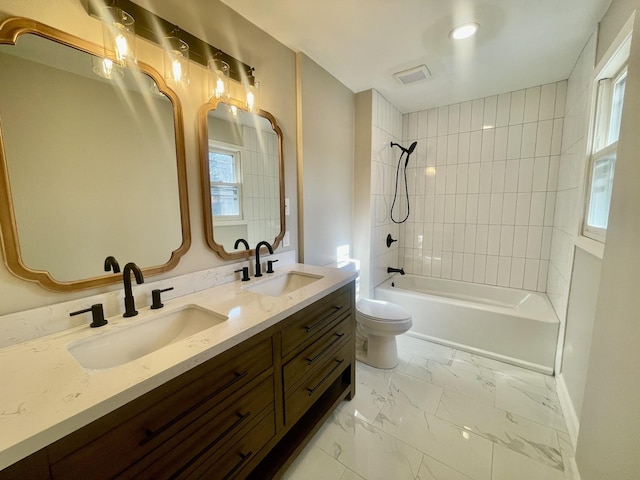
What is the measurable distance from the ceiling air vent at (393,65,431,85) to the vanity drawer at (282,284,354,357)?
181cm

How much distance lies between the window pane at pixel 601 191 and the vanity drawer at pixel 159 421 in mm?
1977

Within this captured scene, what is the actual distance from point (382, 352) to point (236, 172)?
1.76 meters

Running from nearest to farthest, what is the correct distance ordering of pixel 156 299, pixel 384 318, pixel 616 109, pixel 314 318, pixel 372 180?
pixel 156 299, pixel 314 318, pixel 616 109, pixel 384 318, pixel 372 180

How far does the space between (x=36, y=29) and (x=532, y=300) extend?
364cm

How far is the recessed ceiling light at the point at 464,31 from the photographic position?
1.61 metres

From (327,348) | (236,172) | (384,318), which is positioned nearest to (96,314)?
(236,172)

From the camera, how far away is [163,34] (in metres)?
1.22

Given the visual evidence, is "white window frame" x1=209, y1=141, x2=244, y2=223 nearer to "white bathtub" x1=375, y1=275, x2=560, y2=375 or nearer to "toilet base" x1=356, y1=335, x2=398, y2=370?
"toilet base" x1=356, y1=335, x2=398, y2=370

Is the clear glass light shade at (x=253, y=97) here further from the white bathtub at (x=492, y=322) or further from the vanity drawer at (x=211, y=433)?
the white bathtub at (x=492, y=322)

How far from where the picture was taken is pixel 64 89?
3.26 feet

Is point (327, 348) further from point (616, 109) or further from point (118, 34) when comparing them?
point (616, 109)

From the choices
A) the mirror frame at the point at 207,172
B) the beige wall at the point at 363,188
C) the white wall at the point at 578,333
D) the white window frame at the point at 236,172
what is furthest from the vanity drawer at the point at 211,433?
the beige wall at the point at 363,188

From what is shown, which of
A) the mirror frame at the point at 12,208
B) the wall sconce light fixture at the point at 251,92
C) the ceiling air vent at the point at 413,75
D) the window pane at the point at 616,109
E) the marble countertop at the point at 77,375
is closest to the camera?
the marble countertop at the point at 77,375

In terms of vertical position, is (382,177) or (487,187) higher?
(382,177)
